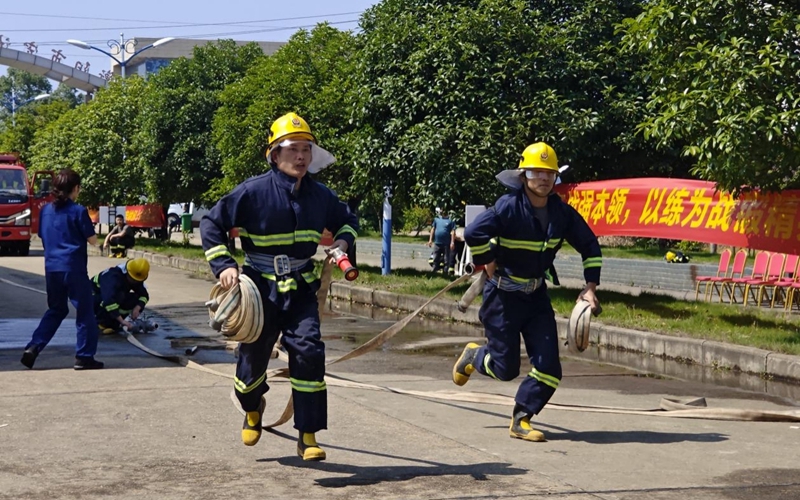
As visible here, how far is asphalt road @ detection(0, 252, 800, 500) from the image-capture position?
5.68 metres

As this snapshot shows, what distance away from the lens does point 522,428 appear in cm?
703

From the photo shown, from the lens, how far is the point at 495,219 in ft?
24.0

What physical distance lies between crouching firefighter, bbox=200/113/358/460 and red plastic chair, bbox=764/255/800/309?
11.3 m

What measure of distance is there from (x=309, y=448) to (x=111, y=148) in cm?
3295

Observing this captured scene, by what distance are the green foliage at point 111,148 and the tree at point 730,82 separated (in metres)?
26.5

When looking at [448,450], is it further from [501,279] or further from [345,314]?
[345,314]

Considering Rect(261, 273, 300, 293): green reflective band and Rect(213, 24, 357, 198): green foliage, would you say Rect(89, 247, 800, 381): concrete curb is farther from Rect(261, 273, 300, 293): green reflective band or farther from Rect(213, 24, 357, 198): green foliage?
Rect(213, 24, 357, 198): green foliage

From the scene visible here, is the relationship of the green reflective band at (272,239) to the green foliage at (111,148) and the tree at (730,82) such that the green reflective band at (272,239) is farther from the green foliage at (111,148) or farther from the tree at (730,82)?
the green foliage at (111,148)

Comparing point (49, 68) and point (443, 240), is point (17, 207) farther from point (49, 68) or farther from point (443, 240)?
point (49, 68)

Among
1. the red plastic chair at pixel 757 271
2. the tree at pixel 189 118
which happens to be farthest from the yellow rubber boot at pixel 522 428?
the tree at pixel 189 118

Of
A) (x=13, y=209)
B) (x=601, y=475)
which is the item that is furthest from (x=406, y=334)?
(x=13, y=209)

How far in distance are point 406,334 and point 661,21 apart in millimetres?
4571

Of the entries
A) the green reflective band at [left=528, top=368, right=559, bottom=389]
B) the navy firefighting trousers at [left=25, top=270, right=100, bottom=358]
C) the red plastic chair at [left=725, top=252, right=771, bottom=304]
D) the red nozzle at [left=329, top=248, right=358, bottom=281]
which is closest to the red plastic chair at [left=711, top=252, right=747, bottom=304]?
the red plastic chair at [left=725, top=252, right=771, bottom=304]

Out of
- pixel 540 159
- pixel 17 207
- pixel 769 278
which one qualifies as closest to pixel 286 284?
pixel 540 159
